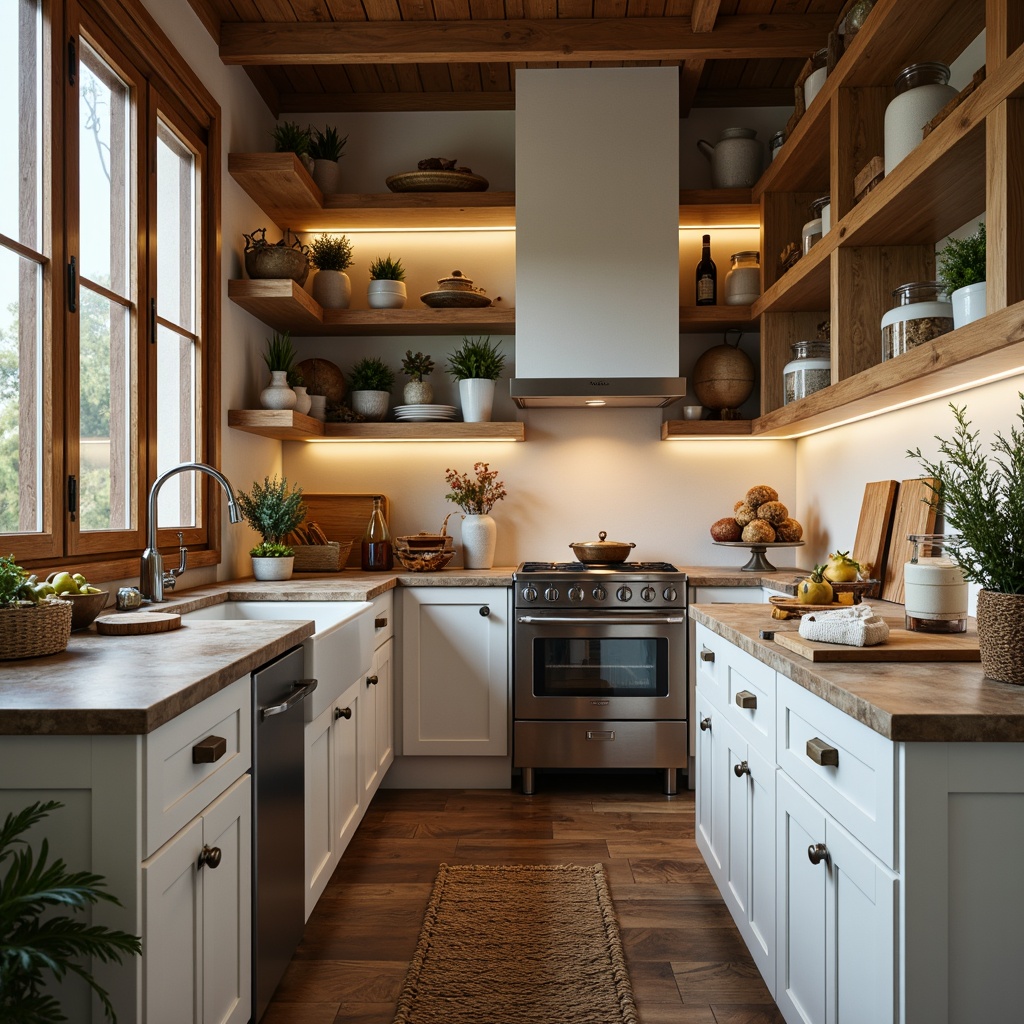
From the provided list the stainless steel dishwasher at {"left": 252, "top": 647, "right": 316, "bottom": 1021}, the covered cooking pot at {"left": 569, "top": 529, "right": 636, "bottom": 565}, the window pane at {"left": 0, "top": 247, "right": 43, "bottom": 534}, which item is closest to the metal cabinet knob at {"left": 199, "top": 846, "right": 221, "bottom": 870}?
the stainless steel dishwasher at {"left": 252, "top": 647, "right": 316, "bottom": 1021}

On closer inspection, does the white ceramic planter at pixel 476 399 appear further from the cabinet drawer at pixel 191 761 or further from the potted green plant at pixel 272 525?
the cabinet drawer at pixel 191 761

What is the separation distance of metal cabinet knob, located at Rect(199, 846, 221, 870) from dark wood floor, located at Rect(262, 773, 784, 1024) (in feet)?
2.15

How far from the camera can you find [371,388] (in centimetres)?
392

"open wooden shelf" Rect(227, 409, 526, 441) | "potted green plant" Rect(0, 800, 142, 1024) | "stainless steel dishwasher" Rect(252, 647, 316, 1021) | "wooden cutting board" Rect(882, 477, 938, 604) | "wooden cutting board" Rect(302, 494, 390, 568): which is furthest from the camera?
"wooden cutting board" Rect(302, 494, 390, 568)

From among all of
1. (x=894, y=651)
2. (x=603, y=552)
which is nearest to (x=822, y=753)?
(x=894, y=651)

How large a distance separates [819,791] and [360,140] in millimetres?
3651

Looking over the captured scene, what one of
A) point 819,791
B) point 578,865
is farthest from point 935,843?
point 578,865

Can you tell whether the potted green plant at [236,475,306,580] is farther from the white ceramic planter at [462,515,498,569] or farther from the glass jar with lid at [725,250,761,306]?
the glass jar with lid at [725,250,761,306]

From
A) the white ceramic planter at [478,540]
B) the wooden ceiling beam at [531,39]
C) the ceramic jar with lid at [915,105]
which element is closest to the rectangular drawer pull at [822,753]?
the ceramic jar with lid at [915,105]

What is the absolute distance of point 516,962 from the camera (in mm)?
2123

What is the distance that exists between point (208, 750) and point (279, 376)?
227cm

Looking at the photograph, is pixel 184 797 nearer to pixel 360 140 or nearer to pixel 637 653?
pixel 637 653

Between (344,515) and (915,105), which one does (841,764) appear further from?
(344,515)

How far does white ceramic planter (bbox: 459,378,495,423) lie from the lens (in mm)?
3799
